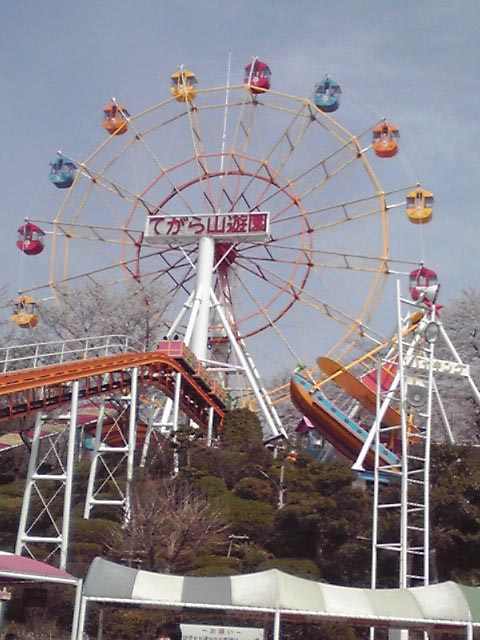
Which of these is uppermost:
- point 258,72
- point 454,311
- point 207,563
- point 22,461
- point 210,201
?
point 258,72

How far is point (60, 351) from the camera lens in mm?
32094

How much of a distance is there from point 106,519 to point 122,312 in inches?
918

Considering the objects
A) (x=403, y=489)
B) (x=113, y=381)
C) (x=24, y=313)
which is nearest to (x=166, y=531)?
(x=403, y=489)

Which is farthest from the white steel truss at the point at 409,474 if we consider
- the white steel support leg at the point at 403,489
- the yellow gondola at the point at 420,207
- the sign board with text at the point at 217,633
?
the yellow gondola at the point at 420,207

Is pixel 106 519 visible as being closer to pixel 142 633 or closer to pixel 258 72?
pixel 142 633

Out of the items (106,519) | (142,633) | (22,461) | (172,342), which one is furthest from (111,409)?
(142,633)

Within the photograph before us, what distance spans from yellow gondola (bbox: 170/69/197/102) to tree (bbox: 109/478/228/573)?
22.7 m

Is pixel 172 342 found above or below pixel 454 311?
below

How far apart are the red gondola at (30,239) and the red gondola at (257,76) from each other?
37.4ft

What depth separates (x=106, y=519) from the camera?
26.8 meters

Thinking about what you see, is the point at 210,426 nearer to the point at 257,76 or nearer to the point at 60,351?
the point at 60,351

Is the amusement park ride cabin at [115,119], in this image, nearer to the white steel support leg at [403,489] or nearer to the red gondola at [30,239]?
the red gondola at [30,239]

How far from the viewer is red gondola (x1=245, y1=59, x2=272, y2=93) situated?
137 feet

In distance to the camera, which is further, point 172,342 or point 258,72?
point 258,72
